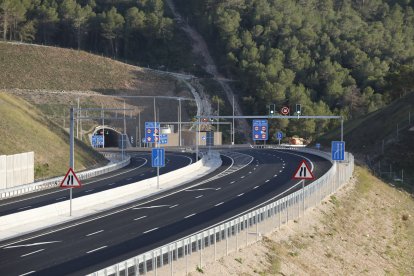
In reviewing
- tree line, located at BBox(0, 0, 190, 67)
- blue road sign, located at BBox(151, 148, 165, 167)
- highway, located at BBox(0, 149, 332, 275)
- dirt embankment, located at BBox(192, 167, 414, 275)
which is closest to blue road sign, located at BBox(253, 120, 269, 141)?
highway, located at BBox(0, 149, 332, 275)

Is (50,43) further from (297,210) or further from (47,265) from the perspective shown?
(47,265)

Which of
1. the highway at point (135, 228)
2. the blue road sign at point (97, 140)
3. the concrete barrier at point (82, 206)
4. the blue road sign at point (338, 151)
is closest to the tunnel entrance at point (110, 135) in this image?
the blue road sign at point (97, 140)

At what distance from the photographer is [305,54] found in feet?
552

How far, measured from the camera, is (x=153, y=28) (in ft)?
594

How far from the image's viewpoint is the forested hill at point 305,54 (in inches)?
Answer: 5920

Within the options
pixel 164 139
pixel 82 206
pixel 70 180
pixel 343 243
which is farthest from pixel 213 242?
pixel 164 139

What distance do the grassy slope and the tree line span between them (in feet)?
310

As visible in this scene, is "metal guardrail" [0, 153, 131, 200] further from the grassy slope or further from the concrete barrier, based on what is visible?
the concrete barrier

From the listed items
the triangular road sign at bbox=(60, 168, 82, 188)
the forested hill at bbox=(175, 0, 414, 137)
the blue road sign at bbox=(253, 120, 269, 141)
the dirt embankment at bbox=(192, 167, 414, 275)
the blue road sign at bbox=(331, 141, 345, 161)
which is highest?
the forested hill at bbox=(175, 0, 414, 137)

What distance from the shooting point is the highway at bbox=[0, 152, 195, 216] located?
160 ft

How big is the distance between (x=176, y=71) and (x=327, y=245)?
137 meters

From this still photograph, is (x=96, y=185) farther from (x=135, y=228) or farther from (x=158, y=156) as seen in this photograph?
(x=135, y=228)

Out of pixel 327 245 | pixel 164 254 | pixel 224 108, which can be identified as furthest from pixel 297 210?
A: pixel 224 108

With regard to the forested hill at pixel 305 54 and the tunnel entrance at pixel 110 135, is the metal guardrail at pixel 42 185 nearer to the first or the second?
the tunnel entrance at pixel 110 135
